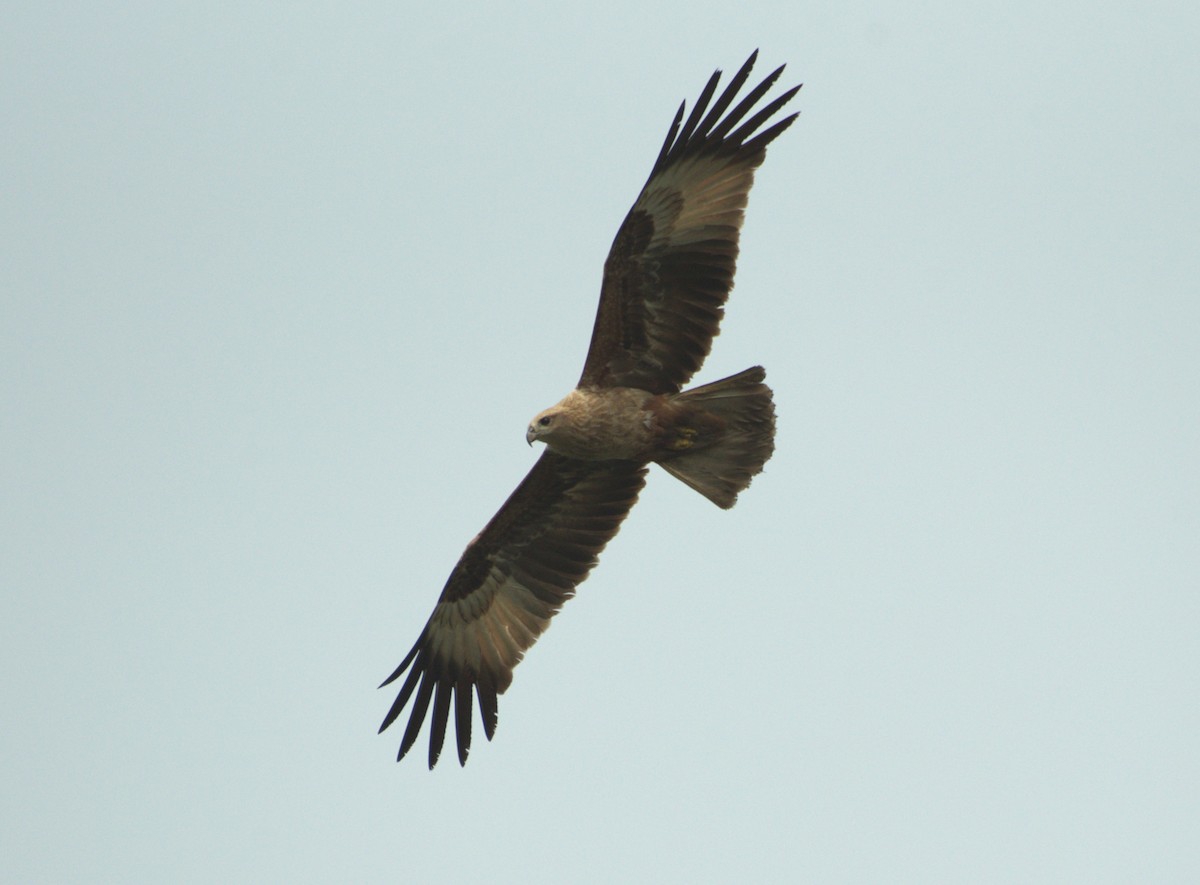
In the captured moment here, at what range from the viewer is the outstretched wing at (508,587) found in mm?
12594

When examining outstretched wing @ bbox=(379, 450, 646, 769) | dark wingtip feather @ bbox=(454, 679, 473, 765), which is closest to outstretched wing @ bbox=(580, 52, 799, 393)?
outstretched wing @ bbox=(379, 450, 646, 769)

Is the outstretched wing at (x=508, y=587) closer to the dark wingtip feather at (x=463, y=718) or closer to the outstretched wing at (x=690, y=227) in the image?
the dark wingtip feather at (x=463, y=718)

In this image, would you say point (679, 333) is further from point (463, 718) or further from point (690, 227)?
point (463, 718)

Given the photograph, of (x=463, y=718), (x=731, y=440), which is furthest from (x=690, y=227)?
(x=463, y=718)

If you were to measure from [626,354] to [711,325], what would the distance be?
1.88ft

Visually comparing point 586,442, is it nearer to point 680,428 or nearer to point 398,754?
point 680,428

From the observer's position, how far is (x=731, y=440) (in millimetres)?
11688

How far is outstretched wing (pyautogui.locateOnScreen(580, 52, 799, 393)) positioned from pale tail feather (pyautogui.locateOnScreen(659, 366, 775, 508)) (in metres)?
0.38

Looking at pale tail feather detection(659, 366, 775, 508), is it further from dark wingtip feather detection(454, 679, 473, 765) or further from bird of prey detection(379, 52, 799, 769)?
dark wingtip feather detection(454, 679, 473, 765)

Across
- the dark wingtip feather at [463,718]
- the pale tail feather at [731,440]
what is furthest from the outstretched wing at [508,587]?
the pale tail feather at [731,440]

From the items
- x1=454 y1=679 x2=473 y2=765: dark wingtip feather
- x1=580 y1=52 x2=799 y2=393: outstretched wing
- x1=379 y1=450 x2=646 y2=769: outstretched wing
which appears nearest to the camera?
x1=580 y1=52 x2=799 y2=393: outstretched wing

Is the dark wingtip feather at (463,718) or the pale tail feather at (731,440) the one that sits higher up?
the pale tail feather at (731,440)

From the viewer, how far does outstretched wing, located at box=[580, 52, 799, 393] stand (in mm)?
11375

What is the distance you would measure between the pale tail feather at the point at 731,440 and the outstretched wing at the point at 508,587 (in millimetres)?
739
